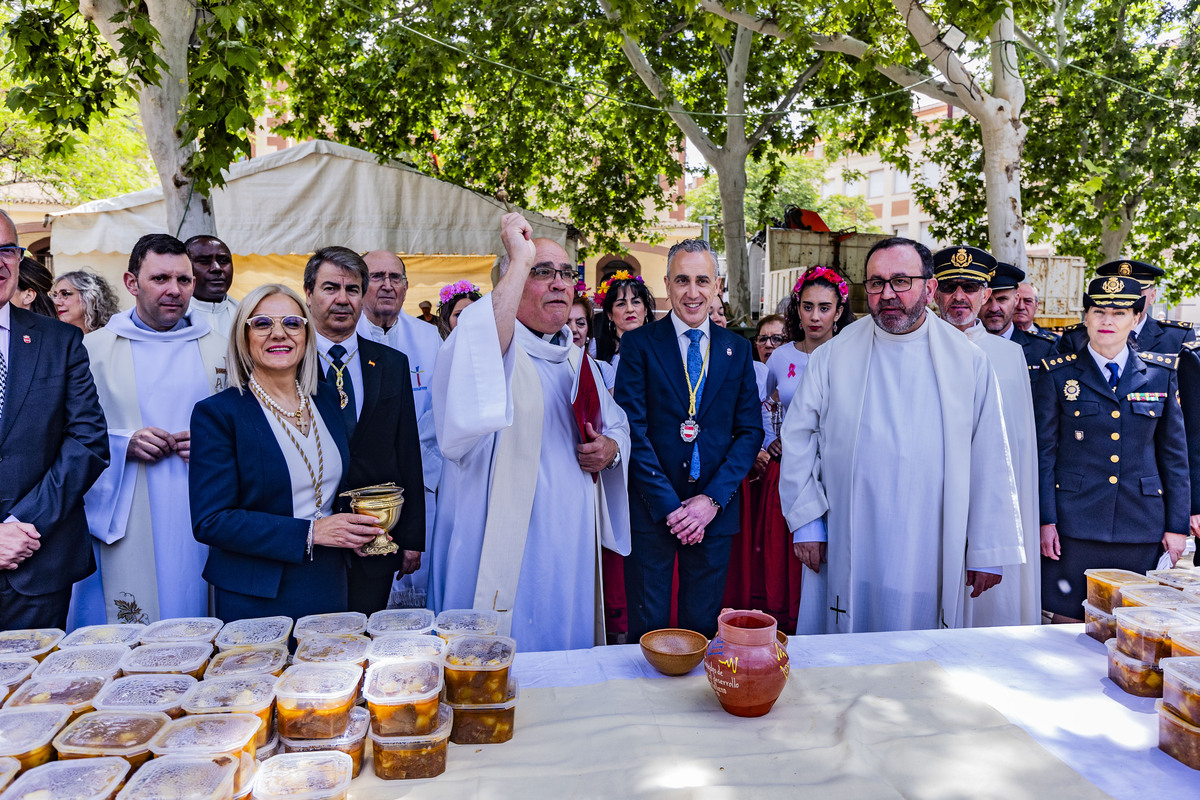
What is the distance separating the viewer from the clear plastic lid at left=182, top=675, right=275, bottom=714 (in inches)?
64.8

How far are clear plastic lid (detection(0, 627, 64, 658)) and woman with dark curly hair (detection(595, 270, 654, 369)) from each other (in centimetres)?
372

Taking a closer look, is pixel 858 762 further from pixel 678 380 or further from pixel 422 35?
pixel 422 35

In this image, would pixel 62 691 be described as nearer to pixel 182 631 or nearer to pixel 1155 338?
pixel 182 631

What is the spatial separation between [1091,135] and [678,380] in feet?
40.8

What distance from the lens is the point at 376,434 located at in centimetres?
305

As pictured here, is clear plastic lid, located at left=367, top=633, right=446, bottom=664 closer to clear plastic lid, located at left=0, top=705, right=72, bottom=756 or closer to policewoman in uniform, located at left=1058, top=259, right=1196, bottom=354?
clear plastic lid, located at left=0, top=705, right=72, bottom=756

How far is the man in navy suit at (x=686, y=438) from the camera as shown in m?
3.56

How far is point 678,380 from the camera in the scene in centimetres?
366


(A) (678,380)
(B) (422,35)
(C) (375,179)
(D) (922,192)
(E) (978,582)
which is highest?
(B) (422,35)

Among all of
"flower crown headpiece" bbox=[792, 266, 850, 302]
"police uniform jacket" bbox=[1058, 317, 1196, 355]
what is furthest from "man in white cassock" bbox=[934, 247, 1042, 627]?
"flower crown headpiece" bbox=[792, 266, 850, 302]

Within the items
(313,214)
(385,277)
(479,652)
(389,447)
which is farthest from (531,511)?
(313,214)

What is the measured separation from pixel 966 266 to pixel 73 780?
14.0 feet

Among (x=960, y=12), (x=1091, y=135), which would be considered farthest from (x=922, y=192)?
(x=960, y=12)

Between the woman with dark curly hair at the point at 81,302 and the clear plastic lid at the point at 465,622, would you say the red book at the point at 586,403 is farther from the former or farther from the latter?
the woman with dark curly hair at the point at 81,302
